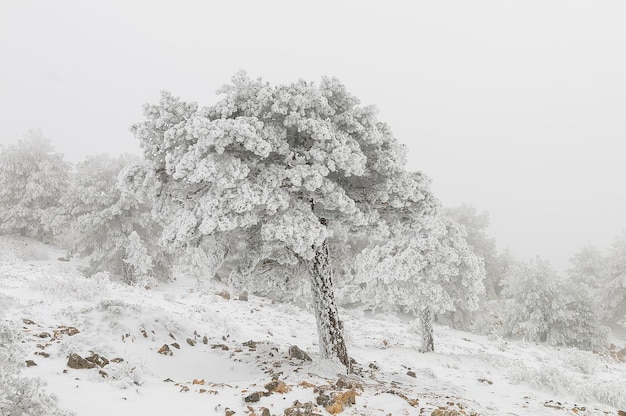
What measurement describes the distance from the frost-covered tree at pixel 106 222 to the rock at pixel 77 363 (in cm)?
1663

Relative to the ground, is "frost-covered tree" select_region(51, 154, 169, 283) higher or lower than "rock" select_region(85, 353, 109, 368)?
higher

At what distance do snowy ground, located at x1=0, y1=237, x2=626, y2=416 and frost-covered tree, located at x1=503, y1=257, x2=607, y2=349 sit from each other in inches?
275

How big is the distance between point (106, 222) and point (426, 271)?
799 inches

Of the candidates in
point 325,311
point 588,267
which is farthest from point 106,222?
point 588,267

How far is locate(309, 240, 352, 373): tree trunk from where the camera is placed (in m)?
11.1

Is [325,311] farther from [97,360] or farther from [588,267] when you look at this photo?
[588,267]

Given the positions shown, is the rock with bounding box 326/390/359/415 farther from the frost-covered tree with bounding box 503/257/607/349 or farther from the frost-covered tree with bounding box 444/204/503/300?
the frost-covered tree with bounding box 444/204/503/300

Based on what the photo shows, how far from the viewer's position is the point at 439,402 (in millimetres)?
8375

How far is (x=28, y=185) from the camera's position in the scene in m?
30.5

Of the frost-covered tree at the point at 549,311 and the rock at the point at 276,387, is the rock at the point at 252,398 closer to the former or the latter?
the rock at the point at 276,387

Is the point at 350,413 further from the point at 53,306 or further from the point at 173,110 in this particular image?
the point at 53,306

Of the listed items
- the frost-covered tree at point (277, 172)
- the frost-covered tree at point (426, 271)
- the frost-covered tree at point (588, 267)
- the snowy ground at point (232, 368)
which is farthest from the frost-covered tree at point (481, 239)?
the frost-covered tree at point (277, 172)

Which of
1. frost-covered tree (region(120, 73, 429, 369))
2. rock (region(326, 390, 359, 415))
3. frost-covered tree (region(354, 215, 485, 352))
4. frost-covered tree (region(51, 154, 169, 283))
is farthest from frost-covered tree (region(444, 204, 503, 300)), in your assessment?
rock (region(326, 390, 359, 415))

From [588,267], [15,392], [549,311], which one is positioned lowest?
[15,392]
